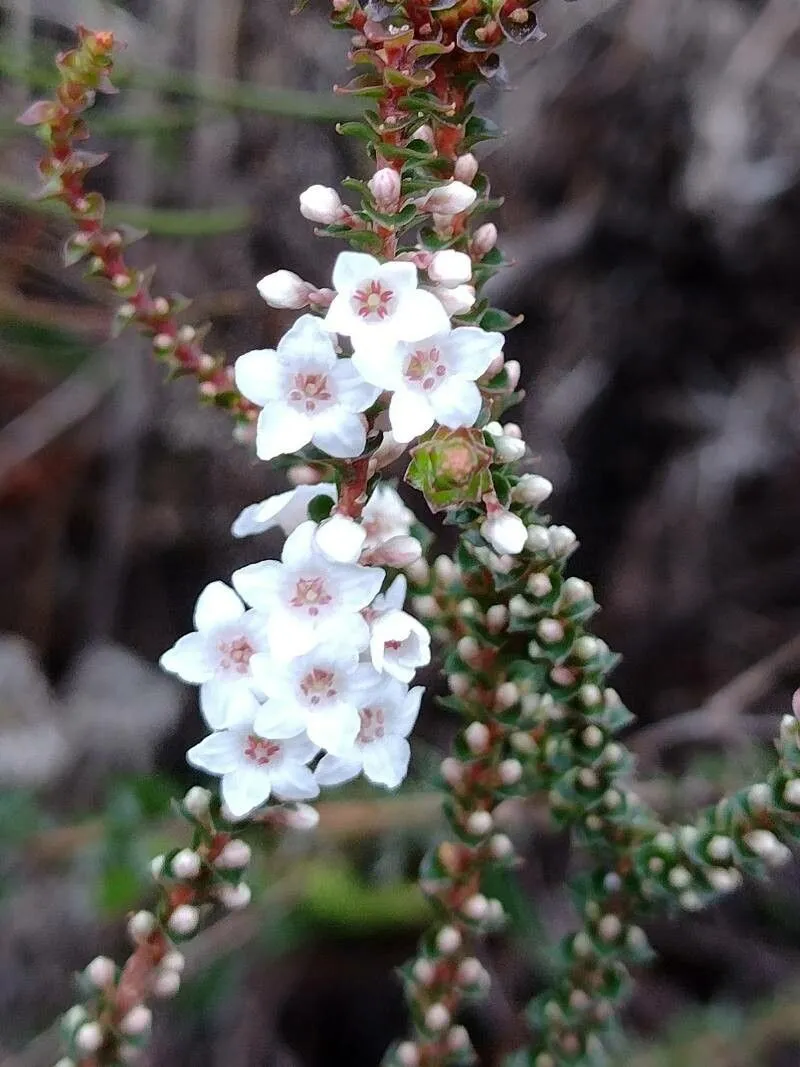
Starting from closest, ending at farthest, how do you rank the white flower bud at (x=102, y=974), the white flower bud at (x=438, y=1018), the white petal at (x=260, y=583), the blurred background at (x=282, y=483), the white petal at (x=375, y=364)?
the white petal at (x=375, y=364) < the white petal at (x=260, y=583) < the white flower bud at (x=102, y=974) < the white flower bud at (x=438, y=1018) < the blurred background at (x=282, y=483)

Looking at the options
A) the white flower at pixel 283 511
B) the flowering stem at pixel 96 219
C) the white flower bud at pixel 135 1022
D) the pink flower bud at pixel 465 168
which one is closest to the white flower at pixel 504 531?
the white flower at pixel 283 511

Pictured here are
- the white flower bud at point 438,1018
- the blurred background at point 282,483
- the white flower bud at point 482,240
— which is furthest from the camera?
the blurred background at point 282,483

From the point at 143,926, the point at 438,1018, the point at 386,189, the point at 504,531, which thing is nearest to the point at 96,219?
the point at 386,189

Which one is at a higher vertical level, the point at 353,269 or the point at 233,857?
the point at 353,269

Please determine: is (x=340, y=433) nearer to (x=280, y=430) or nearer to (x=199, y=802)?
(x=280, y=430)

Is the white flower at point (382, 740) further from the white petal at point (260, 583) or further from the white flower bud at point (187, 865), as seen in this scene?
the white flower bud at point (187, 865)

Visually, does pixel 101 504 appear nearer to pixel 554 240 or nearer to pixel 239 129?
pixel 239 129

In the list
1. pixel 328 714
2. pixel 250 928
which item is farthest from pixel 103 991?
pixel 250 928

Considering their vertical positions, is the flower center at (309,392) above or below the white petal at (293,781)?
above
